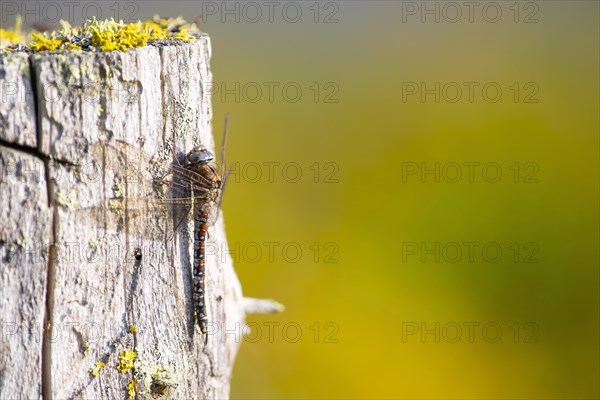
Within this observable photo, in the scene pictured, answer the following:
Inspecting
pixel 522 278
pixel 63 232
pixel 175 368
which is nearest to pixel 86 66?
pixel 63 232

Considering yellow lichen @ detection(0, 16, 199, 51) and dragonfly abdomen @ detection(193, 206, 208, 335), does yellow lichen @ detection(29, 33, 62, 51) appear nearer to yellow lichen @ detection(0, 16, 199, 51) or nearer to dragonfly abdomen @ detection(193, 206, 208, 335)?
yellow lichen @ detection(0, 16, 199, 51)

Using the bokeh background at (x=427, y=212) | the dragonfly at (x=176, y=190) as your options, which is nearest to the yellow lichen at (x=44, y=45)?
the dragonfly at (x=176, y=190)

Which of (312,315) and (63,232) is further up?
(63,232)

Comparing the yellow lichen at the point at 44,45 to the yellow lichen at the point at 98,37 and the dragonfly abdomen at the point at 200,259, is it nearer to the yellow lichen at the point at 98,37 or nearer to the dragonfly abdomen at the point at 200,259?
the yellow lichen at the point at 98,37

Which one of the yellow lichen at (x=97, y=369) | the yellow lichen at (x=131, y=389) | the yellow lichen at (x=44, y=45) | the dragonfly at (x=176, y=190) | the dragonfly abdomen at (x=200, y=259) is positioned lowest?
the yellow lichen at (x=131, y=389)

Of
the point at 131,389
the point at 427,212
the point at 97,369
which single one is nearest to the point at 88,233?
the point at 97,369

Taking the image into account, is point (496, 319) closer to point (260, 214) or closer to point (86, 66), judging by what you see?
point (260, 214)
